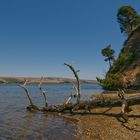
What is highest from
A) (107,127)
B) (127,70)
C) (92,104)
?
(127,70)

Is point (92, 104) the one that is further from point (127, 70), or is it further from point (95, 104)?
point (127, 70)

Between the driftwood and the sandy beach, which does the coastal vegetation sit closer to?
the driftwood

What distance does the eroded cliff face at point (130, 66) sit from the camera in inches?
2568

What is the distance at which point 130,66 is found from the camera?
70688 millimetres

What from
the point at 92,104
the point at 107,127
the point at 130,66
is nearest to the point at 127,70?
the point at 130,66

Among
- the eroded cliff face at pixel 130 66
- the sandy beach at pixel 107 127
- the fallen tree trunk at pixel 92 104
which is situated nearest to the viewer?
the sandy beach at pixel 107 127

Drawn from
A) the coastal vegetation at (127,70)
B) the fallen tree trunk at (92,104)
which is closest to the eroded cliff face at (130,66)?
the coastal vegetation at (127,70)

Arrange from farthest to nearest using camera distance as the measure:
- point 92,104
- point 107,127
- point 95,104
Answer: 1. point 92,104
2. point 95,104
3. point 107,127

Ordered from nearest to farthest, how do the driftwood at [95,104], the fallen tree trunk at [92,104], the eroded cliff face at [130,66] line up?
1. the driftwood at [95,104]
2. the fallen tree trunk at [92,104]
3. the eroded cliff face at [130,66]

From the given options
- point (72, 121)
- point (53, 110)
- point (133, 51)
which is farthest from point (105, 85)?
point (72, 121)

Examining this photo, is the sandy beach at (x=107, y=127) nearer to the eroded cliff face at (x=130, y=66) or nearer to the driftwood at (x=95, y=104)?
the driftwood at (x=95, y=104)

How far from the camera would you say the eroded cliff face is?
214ft

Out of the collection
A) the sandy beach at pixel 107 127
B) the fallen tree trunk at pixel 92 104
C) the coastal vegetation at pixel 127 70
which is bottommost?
the sandy beach at pixel 107 127

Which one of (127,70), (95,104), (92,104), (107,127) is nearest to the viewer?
(107,127)
